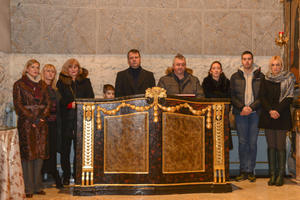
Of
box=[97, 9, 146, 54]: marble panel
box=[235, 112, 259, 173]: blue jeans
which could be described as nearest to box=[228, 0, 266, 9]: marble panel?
box=[97, 9, 146, 54]: marble panel

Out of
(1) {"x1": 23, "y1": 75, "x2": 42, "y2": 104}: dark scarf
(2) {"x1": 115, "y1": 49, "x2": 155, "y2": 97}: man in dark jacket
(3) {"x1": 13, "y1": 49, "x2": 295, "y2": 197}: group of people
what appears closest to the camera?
(1) {"x1": 23, "y1": 75, "x2": 42, "y2": 104}: dark scarf

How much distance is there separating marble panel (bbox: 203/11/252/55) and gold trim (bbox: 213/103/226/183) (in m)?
2.62

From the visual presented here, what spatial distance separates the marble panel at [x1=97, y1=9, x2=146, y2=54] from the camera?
21.6 ft

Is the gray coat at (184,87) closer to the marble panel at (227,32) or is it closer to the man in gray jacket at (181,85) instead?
the man in gray jacket at (181,85)

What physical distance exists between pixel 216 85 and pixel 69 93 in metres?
2.08

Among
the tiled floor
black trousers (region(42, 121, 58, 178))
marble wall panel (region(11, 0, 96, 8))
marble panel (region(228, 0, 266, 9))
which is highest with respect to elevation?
marble panel (region(228, 0, 266, 9))

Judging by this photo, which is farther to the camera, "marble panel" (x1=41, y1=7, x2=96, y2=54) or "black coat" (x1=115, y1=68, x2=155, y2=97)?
"marble panel" (x1=41, y1=7, x2=96, y2=54)

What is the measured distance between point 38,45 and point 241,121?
3.91 m

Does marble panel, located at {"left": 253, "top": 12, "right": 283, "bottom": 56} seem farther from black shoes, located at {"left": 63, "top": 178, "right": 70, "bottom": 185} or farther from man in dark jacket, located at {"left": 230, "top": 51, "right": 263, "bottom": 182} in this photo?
black shoes, located at {"left": 63, "top": 178, "right": 70, "bottom": 185}

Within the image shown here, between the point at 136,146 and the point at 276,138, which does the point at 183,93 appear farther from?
the point at 276,138

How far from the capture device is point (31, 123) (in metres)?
4.16

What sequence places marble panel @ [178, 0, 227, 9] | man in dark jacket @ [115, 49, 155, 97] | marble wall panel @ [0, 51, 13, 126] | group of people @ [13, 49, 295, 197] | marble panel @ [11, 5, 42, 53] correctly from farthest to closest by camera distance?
marble panel @ [178, 0, 227, 9]
marble panel @ [11, 5, 42, 53]
marble wall panel @ [0, 51, 13, 126]
man in dark jacket @ [115, 49, 155, 97]
group of people @ [13, 49, 295, 197]

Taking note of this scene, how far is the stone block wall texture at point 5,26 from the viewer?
604 cm

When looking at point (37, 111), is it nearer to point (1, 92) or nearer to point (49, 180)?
point (49, 180)
